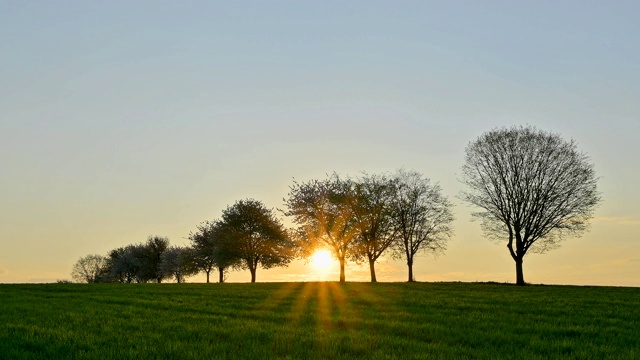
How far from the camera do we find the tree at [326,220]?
75750 millimetres

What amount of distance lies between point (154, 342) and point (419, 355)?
265 inches

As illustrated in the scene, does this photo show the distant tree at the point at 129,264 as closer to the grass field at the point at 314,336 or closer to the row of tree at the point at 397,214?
the row of tree at the point at 397,214

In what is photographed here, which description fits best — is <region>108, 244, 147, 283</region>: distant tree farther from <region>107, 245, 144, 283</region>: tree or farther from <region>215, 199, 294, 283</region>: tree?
<region>215, 199, 294, 283</region>: tree

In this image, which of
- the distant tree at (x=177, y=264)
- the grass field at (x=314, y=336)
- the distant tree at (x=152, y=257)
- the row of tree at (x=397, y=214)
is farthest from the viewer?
the distant tree at (x=152, y=257)

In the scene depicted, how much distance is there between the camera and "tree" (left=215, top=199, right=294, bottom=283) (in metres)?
91.2

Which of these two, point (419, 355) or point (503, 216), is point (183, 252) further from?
point (419, 355)

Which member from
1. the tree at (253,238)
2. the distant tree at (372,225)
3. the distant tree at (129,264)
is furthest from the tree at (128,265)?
the distant tree at (372,225)

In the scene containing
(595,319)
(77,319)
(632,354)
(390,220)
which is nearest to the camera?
(632,354)

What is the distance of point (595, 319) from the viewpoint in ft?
69.6

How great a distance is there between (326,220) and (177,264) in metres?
56.0

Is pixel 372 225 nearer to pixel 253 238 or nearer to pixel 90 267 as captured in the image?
pixel 253 238

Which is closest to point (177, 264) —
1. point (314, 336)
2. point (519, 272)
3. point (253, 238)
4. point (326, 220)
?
point (253, 238)

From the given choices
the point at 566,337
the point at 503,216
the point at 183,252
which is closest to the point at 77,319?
the point at 566,337

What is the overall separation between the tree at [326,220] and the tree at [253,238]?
512 inches
